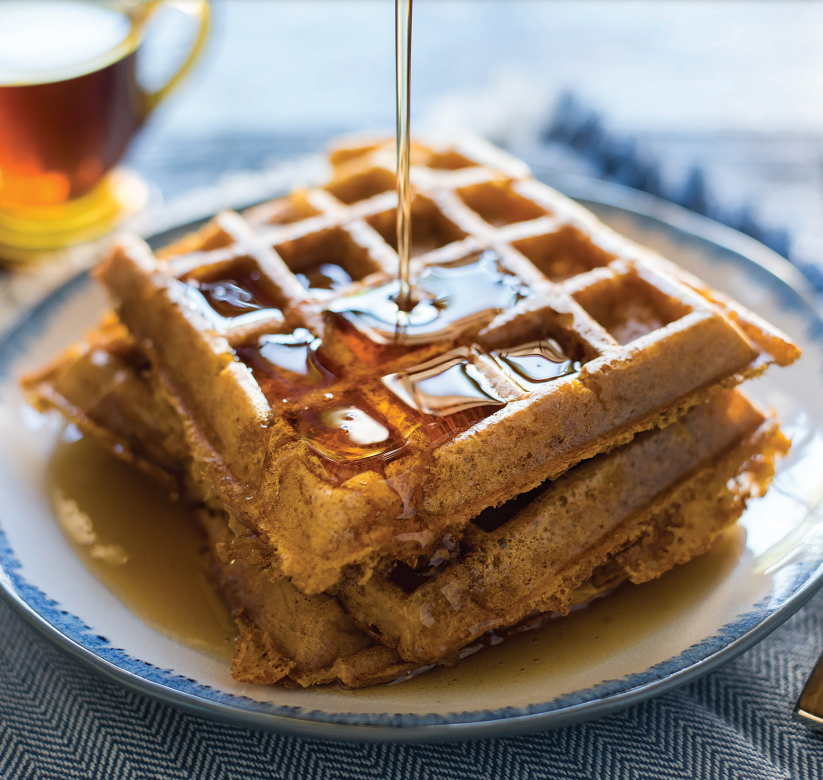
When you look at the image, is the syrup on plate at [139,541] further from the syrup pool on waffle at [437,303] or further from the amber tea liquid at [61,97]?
the amber tea liquid at [61,97]

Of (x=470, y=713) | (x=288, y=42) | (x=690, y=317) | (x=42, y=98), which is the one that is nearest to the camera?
(x=470, y=713)

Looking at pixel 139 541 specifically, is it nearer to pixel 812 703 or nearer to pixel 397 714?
pixel 397 714

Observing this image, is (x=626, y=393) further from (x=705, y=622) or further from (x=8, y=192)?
(x=8, y=192)

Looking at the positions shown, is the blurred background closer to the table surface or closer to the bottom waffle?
the table surface

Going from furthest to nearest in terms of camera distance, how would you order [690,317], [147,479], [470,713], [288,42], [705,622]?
Result: [288,42] < [147,479] < [690,317] < [705,622] < [470,713]

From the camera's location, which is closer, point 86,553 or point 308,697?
point 308,697

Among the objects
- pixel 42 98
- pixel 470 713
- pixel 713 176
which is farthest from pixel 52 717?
pixel 713 176
